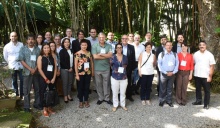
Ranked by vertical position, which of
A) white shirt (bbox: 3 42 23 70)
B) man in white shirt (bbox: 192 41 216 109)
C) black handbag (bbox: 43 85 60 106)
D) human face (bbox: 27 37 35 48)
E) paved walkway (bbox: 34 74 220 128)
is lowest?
paved walkway (bbox: 34 74 220 128)

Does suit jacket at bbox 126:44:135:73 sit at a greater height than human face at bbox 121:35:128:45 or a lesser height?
lesser

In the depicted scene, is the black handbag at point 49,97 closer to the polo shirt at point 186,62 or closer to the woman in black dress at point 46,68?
the woman in black dress at point 46,68

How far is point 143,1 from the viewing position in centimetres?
661

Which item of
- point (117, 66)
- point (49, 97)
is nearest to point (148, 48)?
point (117, 66)

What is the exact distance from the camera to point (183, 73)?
441 cm

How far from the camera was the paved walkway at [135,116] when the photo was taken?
374 centimetres

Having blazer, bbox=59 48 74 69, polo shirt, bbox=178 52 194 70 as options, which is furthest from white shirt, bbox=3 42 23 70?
polo shirt, bbox=178 52 194 70

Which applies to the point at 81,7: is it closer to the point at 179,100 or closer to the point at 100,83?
the point at 100,83

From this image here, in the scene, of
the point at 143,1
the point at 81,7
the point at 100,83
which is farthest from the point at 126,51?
the point at 81,7

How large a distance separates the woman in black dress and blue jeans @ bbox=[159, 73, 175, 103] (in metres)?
1.88

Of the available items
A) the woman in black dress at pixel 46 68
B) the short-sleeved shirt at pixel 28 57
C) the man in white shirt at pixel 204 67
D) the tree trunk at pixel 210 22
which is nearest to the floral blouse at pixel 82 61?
the woman in black dress at pixel 46 68

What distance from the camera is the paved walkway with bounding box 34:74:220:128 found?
374 cm

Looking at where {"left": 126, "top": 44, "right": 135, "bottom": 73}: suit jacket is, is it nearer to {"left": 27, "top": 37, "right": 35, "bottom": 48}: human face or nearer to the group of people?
the group of people

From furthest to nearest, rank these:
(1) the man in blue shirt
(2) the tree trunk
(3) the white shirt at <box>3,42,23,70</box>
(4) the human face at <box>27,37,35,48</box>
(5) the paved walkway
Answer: (2) the tree trunk < (3) the white shirt at <box>3,42,23,70</box> < (1) the man in blue shirt < (4) the human face at <box>27,37,35,48</box> < (5) the paved walkway
